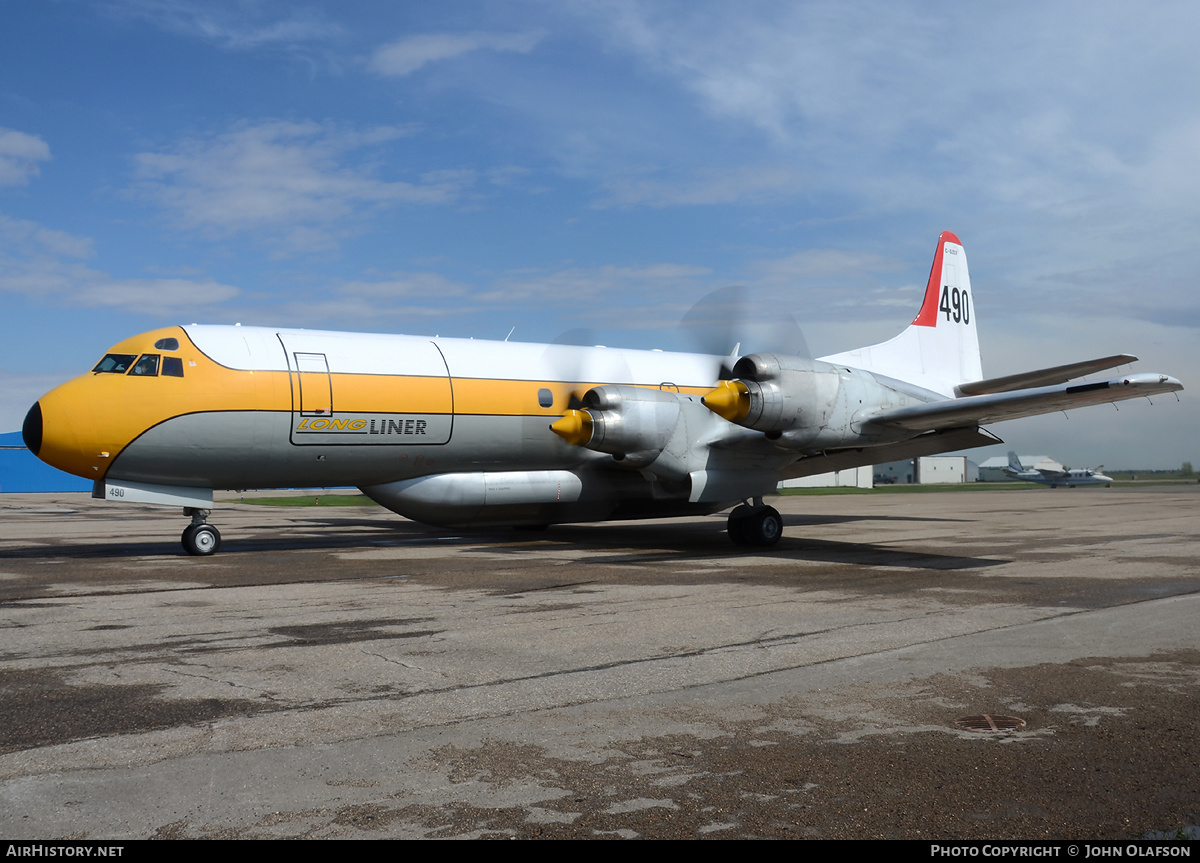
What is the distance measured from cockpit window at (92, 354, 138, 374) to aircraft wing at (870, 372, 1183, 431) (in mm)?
13313

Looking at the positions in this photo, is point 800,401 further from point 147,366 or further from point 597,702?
point 147,366

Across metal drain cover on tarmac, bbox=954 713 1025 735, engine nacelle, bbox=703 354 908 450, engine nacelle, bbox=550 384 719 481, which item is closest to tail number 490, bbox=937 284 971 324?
engine nacelle, bbox=703 354 908 450

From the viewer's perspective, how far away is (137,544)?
64.8ft

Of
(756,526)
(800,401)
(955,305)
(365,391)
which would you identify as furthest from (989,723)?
(955,305)

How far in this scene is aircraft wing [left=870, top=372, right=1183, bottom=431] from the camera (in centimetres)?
1400

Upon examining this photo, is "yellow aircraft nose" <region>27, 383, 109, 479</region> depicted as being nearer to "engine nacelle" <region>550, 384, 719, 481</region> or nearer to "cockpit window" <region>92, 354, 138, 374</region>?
"cockpit window" <region>92, 354, 138, 374</region>

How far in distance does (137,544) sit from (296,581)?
8.76m

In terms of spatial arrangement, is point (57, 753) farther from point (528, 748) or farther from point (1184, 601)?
point (1184, 601)

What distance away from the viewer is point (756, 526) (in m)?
18.5

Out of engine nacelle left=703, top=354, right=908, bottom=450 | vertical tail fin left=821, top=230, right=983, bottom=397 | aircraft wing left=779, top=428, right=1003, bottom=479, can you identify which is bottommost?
aircraft wing left=779, top=428, right=1003, bottom=479

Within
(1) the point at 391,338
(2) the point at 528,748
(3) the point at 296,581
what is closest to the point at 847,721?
(2) the point at 528,748

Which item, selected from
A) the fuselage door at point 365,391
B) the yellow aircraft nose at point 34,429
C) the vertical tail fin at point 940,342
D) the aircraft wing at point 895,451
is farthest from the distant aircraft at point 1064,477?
the yellow aircraft nose at point 34,429

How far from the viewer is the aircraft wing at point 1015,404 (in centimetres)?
1400

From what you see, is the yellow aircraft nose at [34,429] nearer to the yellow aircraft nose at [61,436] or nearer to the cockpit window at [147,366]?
the yellow aircraft nose at [61,436]
